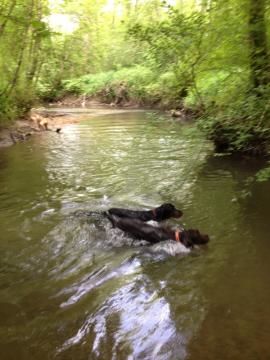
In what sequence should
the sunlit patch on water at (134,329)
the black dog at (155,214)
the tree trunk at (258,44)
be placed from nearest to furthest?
the sunlit patch on water at (134,329) → the black dog at (155,214) → the tree trunk at (258,44)

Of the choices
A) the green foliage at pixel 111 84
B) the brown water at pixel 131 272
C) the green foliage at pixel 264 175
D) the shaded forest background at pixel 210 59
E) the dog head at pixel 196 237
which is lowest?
the green foliage at pixel 111 84

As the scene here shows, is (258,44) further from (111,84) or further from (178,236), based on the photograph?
(111,84)

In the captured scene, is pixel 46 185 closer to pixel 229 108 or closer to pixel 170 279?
pixel 229 108

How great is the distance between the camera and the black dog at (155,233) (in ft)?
17.1

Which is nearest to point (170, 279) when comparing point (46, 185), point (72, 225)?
point (72, 225)

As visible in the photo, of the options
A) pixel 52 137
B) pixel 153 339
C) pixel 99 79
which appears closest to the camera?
pixel 153 339

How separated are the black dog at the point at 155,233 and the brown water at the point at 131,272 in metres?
0.11

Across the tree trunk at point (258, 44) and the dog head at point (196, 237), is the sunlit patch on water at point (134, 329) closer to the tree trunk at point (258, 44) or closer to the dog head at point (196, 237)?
the dog head at point (196, 237)

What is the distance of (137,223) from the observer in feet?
18.5

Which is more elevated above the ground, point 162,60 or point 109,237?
point 162,60

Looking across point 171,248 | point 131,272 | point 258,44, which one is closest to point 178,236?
point 171,248

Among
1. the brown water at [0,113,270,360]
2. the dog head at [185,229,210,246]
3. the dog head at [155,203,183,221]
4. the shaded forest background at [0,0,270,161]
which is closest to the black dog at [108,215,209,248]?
the dog head at [185,229,210,246]

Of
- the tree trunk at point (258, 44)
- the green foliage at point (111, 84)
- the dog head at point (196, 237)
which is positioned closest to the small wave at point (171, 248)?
the dog head at point (196, 237)

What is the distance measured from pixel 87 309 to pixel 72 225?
7.66 feet
